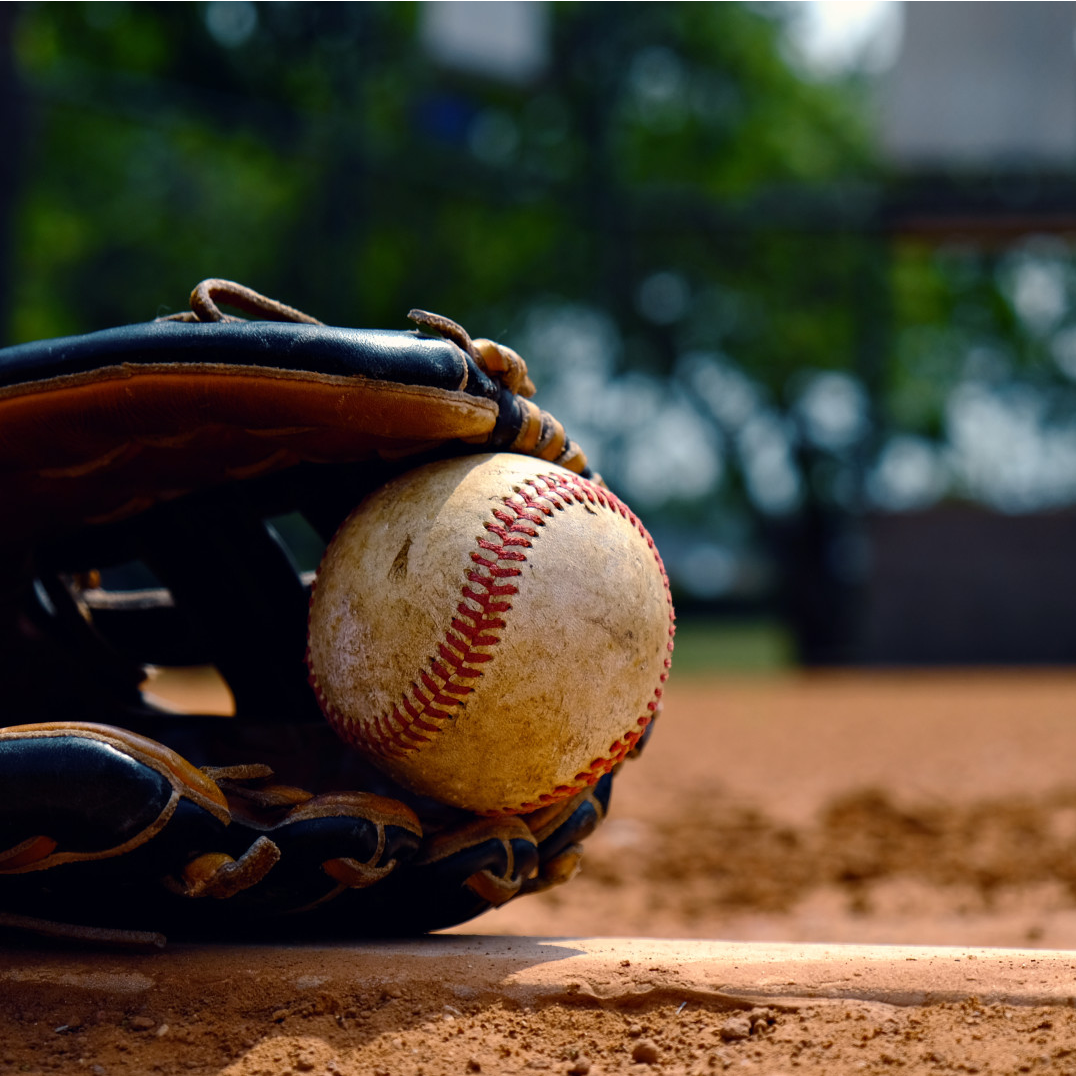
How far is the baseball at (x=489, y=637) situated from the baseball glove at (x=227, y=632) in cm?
11

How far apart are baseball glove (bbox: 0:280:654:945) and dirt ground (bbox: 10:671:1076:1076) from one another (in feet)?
0.55

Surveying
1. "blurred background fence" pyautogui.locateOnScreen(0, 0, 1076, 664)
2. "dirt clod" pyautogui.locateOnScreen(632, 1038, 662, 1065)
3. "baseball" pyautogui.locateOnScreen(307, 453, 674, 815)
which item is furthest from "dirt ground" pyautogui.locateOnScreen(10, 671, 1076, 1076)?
"blurred background fence" pyautogui.locateOnScreen(0, 0, 1076, 664)

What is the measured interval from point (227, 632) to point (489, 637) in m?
0.76

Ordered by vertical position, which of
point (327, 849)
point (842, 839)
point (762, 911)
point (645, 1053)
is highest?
point (327, 849)

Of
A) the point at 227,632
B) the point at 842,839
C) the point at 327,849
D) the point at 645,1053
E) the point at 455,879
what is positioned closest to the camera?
the point at 645,1053

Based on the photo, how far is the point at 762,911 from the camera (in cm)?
300

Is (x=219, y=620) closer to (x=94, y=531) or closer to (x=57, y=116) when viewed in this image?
(x=94, y=531)

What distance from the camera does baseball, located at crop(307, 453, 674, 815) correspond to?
69.4 inches

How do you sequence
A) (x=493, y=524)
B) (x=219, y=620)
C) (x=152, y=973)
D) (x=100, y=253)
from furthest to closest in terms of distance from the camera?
(x=100, y=253) < (x=219, y=620) < (x=493, y=524) < (x=152, y=973)

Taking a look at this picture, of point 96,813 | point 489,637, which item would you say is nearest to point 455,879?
point 489,637

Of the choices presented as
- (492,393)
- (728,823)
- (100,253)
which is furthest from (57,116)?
(492,393)

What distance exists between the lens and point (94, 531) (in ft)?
7.84

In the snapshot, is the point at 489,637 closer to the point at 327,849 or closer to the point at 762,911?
the point at 327,849

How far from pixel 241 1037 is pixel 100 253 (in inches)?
652
